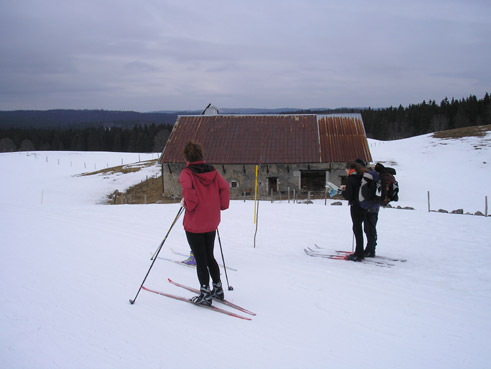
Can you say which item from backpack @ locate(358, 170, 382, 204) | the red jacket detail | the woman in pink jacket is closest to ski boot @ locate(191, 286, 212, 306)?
the woman in pink jacket

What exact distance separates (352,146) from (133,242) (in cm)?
1932

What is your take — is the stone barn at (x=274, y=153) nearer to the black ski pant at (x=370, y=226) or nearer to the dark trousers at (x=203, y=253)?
the black ski pant at (x=370, y=226)

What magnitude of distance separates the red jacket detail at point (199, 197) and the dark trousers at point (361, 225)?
130 inches

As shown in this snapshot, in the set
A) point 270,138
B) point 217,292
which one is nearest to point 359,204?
point 217,292

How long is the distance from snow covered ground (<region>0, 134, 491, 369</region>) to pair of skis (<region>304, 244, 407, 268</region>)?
8.5 inches

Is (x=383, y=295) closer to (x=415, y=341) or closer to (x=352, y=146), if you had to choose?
(x=415, y=341)

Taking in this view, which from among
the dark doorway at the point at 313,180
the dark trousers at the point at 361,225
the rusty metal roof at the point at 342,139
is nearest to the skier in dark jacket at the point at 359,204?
the dark trousers at the point at 361,225

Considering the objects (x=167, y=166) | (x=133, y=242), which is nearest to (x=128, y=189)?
(x=167, y=166)

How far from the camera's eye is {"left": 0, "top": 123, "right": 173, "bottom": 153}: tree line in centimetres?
9544

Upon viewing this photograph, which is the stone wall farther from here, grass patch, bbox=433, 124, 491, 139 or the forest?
the forest

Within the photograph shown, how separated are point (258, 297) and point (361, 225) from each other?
108 inches

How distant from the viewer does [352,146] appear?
79.7 feet

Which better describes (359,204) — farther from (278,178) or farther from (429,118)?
(429,118)

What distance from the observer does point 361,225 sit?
675 cm
